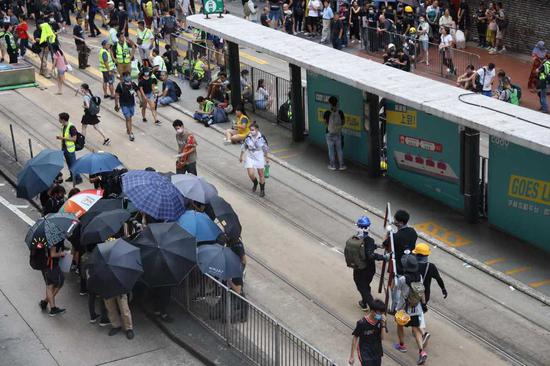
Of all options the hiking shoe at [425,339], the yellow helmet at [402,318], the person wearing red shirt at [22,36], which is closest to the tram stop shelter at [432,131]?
the hiking shoe at [425,339]

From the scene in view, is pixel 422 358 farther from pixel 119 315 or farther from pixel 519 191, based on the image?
pixel 519 191

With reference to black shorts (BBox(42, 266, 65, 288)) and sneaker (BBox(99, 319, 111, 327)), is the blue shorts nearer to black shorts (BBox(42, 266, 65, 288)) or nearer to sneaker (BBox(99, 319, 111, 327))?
black shorts (BBox(42, 266, 65, 288))

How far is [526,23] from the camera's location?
31672 mm

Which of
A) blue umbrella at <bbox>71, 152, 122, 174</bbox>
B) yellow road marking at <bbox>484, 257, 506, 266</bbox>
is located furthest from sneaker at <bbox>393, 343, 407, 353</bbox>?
blue umbrella at <bbox>71, 152, 122, 174</bbox>

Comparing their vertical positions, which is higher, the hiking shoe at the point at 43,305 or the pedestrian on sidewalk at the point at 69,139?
the pedestrian on sidewalk at the point at 69,139

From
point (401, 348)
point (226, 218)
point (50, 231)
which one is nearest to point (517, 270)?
point (401, 348)

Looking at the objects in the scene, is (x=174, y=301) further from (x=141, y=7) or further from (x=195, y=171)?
(x=141, y=7)

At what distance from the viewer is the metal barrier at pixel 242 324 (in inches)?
523

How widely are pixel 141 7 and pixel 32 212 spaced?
18182mm

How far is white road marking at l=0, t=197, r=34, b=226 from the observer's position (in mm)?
19422

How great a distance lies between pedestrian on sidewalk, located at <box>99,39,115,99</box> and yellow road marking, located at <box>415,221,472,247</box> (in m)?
11.4

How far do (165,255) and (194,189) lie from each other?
2221mm

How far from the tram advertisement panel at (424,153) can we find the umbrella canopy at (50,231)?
25.4 ft

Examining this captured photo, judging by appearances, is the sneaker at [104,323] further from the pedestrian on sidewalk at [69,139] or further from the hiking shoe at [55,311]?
the pedestrian on sidewalk at [69,139]
